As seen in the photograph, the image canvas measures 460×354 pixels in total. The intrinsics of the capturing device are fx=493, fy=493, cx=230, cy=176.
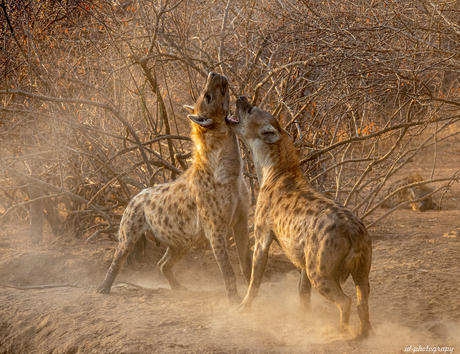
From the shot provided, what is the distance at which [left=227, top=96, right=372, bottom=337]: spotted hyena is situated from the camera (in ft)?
10.1

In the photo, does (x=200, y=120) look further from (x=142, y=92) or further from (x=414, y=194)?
(x=414, y=194)

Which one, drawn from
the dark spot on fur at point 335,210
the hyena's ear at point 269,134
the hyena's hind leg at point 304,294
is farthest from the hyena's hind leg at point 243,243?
the dark spot on fur at point 335,210

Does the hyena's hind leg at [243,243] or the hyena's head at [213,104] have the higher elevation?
the hyena's head at [213,104]

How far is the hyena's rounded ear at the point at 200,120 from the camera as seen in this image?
4109 millimetres

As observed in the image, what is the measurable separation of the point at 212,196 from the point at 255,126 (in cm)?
69

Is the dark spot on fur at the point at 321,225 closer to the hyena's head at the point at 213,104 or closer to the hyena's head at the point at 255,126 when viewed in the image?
the hyena's head at the point at 255,126

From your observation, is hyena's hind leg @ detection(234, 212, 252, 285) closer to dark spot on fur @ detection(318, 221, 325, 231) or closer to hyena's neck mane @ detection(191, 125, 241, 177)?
hyena's neck mane @ detection(191, 125, 241, 177)

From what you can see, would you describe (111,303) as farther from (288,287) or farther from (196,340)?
(288,287)

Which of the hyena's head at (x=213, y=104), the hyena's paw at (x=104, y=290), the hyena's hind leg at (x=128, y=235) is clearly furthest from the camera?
the hyena's hind leg at (x=128, y=235)

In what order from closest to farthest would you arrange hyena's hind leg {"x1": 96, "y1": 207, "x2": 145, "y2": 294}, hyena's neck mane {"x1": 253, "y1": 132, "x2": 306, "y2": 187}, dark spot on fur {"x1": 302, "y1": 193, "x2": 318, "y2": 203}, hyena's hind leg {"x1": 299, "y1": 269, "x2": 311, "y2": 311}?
dark spot on fur {"x1": 302, "y1": 193, "x2": 318, "y2": 203}, hyena's hind leg {"x1": 299, "y1": 269, "x2": 311, "y2": 311}, hyena's neck mane {"x1": 253, "y1": 132, "x2": 306, "y2": 187}, hyena's hind leg {"x1": 96, "y1": 207, "x2": 145, "y2": 294}

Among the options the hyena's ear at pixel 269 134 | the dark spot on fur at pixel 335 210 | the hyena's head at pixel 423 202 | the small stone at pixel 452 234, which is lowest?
the hyena's head at pixel 423 202

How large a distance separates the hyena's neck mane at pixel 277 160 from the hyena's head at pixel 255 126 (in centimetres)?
5

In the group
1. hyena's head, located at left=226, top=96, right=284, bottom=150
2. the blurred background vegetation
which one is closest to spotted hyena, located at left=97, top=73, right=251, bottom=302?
hyena's head, located at left=226, top=96, right=284, bottom=150

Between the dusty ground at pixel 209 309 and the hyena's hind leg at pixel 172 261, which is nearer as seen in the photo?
the dusty ground at pixel 209 309
